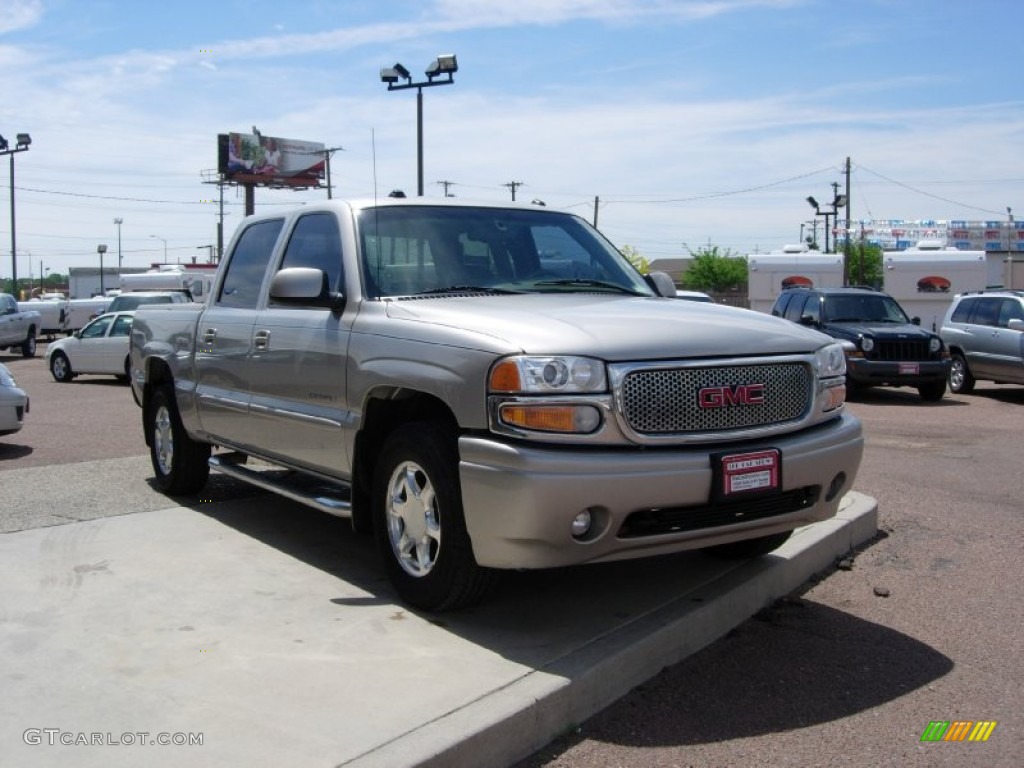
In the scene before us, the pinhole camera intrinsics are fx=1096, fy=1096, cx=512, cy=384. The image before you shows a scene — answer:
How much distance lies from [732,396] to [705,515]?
0.51 m

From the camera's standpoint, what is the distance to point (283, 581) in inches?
208

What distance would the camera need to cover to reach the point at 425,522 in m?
4.73

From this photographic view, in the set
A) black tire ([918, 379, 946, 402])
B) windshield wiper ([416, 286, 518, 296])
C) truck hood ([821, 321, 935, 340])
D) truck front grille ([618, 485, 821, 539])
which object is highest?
windshield wiper ([416, 286, 518, 296])

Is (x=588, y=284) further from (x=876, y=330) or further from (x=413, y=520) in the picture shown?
(x=876, y=330)

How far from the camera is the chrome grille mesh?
4332 millimetres

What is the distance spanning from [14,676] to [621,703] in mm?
2229

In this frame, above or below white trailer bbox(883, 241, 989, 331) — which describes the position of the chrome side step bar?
below

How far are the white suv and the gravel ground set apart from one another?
34.5 feet

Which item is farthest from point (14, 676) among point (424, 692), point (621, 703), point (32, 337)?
point (32, 337)

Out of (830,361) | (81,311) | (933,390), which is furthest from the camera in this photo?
(81,311)

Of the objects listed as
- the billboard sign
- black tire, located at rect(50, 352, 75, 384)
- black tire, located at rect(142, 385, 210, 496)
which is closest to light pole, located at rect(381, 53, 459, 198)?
black tire, located at rect(50, 352, 75, 384)

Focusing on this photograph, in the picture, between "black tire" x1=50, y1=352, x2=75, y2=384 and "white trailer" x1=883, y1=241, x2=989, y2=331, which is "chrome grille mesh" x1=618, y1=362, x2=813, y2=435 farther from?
"white trailer" x1=883, y1=241, x2=989, y2=331

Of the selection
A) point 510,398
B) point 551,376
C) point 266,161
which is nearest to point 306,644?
point 510,398

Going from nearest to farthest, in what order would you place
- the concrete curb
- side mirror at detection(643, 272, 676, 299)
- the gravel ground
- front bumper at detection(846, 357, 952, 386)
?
the concrete curb → the gravel ground → side mirror at detection(643, 272, 676, 299) → front bumper at detection(846, 357, 952, 386)
